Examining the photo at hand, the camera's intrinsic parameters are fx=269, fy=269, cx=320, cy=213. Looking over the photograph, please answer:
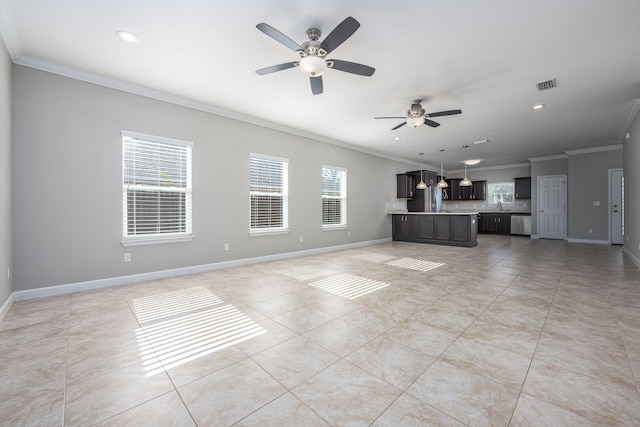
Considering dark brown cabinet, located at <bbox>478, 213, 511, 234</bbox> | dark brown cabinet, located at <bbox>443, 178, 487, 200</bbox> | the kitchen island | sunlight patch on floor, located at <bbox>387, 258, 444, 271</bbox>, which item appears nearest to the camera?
sunlight patch on floor, located at <bbox>387, 258, 444, 271</bbox>

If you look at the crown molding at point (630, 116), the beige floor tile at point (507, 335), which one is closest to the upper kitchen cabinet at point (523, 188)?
the crown molding at point (630, 116)

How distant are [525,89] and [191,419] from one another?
5.39 meters

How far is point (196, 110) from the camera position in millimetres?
4535

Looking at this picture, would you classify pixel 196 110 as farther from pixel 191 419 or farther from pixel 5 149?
pixel 191 419

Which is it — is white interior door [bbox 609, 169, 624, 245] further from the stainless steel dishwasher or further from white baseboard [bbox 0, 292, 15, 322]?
white baseboard [bbox 0, 292, 15, 322]

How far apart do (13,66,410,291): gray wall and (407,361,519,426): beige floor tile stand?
4.01 m

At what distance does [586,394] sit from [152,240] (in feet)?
15.7

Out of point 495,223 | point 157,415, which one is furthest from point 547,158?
point 157,415

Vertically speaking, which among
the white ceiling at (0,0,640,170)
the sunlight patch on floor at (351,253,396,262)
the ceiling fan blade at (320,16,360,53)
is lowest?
the sunlight patch on floor at (351,253,396,262)

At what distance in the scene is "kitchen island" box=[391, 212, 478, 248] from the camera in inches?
295

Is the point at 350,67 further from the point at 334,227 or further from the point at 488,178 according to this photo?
the point at 488,178

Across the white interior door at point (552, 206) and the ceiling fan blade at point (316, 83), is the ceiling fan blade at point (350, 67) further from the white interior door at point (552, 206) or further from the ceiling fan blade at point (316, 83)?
the white interior door at point (552, 206)

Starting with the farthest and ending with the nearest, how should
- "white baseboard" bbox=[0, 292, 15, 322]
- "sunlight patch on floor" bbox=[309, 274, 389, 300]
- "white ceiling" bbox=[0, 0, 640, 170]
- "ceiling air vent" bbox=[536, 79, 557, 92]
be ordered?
"ceiling air vent" bbox=[536, 79, 557, 92] < "sunlight patch on floor" bbox=[309, 274, 389, 300] < "white baseboard" bbox=[0, 292, 15, 322] < "white ceiling" bbox=[0, 0, 640, 170]

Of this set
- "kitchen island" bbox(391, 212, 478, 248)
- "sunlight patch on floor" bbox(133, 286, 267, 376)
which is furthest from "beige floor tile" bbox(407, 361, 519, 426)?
"kitchen island" bbox(391, 212, 478, 248)
